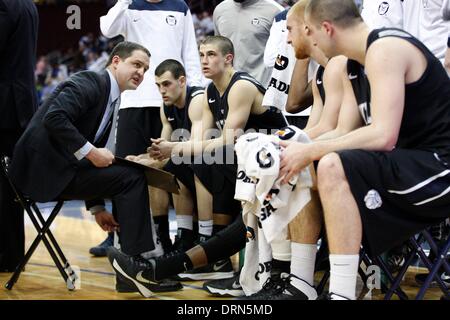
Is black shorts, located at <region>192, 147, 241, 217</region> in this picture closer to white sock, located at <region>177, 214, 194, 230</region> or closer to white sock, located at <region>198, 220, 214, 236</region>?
white sock, located at <region>198, 220, 214, 236</region>

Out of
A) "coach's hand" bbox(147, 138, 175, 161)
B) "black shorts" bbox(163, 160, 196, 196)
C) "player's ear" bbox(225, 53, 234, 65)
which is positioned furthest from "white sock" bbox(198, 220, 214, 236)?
"player's ear" bbox(225, 53, 234, 65)

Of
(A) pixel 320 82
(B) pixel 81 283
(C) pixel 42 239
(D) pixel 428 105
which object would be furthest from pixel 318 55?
(B) pixel 81 283

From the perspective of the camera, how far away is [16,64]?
5.53 meters

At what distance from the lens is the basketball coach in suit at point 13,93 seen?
545 cm

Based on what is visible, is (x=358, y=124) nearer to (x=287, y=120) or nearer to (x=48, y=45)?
(x=287, y=120)

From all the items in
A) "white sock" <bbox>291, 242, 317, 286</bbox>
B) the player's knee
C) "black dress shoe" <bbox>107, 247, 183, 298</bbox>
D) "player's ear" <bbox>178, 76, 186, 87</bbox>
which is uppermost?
the player's knee

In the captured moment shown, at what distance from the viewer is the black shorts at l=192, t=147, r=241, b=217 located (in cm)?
534

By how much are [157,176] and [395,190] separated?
1985 mm

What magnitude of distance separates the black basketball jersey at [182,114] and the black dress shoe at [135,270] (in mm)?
1643

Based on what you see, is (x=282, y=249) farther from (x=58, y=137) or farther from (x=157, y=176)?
(x=58, y=137)

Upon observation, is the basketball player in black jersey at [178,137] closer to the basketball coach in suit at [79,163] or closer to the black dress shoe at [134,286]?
the black dress shoe at [134,286]

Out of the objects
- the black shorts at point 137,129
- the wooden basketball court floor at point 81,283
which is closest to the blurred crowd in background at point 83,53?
the black shorts at point 137,129

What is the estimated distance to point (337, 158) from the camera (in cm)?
324

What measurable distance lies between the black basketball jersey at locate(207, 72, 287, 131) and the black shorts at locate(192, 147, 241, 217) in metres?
0.31
